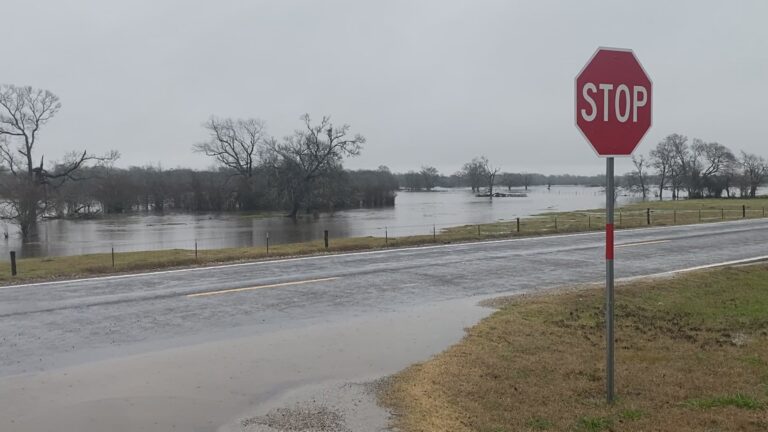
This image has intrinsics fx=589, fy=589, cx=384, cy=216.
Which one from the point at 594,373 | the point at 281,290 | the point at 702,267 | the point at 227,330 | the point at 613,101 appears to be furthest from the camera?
the point at 702,267

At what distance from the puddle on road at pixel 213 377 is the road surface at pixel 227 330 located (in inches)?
0.8

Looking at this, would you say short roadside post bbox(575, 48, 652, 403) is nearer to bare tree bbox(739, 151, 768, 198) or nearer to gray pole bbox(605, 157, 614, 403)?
gray pole bbox(605, 157, 614, 403)

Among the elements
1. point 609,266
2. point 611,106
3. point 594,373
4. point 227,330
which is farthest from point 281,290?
point 611,106

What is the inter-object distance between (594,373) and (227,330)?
16.8ft

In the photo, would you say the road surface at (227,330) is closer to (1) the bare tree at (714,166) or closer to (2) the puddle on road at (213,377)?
(2) the puddle on road at (213,377)

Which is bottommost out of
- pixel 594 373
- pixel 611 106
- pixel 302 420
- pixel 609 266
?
pixel 302 420

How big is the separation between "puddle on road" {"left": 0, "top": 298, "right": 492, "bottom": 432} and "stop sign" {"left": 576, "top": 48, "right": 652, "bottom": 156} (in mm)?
3509

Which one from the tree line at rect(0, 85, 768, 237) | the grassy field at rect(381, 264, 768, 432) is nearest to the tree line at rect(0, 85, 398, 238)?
the tree line at rect(0, 85, 768, 237)

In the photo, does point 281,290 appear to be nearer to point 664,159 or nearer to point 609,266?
point 609,266

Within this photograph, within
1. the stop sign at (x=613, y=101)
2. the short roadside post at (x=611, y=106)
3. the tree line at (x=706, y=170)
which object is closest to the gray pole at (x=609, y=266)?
the short roadside post at (x=611, y=106)

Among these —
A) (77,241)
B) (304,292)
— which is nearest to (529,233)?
(304,292)

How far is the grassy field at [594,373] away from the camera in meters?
4.61

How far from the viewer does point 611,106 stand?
455cm

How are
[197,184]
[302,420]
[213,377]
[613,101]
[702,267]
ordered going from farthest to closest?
[197,184] → [702,267] → [213,377] → [302,420] → [613,101]
